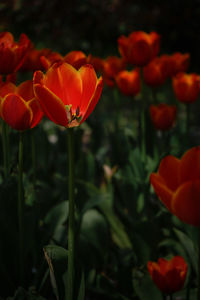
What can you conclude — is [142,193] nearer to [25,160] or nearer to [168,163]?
[25,160]

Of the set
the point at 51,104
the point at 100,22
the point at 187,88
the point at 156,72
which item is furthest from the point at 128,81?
the point at 100,22

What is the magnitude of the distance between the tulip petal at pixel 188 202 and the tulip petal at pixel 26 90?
0.55m

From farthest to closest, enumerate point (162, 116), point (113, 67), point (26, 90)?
1. point (113, 67)
2. point (162, 116)
3. point (26, 90)

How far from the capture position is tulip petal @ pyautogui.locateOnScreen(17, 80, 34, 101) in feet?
3.64

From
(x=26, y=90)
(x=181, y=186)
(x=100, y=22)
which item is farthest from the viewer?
(x=100, y=22)

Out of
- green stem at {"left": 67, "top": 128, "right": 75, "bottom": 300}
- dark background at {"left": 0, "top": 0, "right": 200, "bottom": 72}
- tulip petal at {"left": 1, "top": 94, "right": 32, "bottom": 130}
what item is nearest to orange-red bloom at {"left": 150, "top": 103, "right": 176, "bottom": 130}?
tulip petal at {"left": 1, "top": 94, "right": 32, "bottom": 130}

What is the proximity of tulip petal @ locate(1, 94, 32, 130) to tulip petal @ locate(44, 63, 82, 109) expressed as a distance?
130mm

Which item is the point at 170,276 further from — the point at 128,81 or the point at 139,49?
the point at 128,81

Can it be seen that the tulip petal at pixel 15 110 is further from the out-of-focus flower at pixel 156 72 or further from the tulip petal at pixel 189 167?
the out-of-focus flower at pixel 156 72

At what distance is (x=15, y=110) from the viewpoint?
3.32ft

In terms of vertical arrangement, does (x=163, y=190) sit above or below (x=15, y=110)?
below

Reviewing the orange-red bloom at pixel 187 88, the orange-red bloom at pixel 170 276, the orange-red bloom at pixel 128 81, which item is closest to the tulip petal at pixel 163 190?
the orange-red bloom at pixel 170 276

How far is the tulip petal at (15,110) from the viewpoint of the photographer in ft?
3.32

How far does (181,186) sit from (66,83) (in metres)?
0.36
